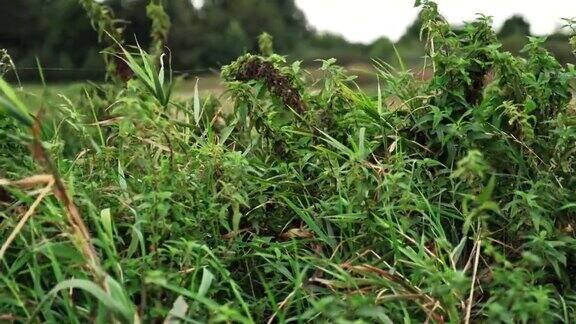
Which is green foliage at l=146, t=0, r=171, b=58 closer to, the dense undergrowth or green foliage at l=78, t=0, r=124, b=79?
green foliage at l=78, t=0, r=124, b=79

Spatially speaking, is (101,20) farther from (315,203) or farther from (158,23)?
(315,203)

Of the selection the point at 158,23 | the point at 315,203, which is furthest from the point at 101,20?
the point at 315,203

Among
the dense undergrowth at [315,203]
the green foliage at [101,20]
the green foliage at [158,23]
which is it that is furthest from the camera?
the green foliage at [158,23]

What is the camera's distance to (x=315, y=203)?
9.61 ft

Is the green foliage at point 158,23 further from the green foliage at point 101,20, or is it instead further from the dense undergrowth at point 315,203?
the dense undergrowth at point 315,203

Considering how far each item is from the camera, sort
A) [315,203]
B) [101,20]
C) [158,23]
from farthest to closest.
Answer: [158,23] → [101,20] → [315,203]

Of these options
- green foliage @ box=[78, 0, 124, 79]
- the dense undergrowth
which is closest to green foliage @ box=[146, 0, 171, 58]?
green foliage @ box=[78, 0, 124, 79]

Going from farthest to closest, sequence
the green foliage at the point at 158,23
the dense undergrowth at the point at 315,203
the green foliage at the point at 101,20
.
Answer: the green foliage at the point at 158,23 < the green foliage at the point at 101,20 < the dense undergrowth at the point at 315,203

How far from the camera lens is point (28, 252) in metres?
2.38

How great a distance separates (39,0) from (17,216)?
1423 inches

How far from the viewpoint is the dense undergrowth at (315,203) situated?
2275 mm

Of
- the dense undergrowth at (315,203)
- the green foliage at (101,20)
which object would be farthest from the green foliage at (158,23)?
the dense undergrowth at (315,203)

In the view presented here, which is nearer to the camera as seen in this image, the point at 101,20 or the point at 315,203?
the point at 315,203

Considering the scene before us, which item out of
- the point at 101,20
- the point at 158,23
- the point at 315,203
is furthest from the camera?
the point at 158,23
